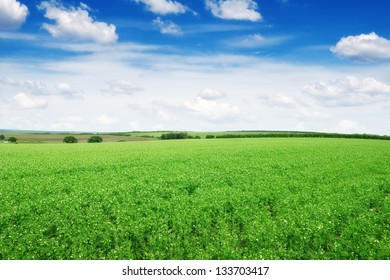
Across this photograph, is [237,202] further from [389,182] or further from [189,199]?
[389,182]

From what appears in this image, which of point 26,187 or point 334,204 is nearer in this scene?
point 334,204

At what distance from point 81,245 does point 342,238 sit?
10.5 meters

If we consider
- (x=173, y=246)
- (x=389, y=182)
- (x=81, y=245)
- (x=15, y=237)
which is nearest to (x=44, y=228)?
(x=15, y=237)

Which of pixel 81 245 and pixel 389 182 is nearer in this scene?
pixel 81 245

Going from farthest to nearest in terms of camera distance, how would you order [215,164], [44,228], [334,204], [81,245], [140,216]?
[215,164] → [334,204] → [140,216] → [44,228] → [81,245]

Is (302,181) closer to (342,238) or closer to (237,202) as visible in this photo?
(237,202)

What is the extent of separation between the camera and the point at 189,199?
16906 mm

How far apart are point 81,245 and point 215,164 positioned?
17957mm
